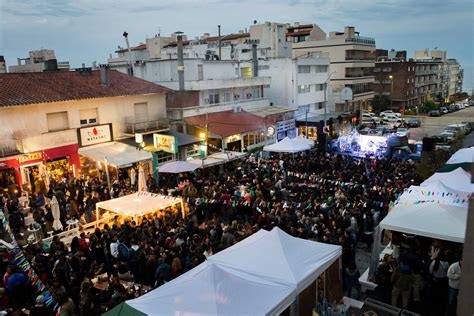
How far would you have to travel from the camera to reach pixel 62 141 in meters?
20.3

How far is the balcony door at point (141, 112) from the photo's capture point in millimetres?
24130

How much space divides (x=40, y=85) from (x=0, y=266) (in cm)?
1331

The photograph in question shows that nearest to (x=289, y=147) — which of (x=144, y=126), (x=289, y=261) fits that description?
(x=144, y=126)

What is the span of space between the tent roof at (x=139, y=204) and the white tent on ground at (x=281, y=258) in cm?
531

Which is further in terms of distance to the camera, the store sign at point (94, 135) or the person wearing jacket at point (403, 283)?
the store sign at point (94, 135)

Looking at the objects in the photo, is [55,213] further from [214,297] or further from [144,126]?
[144,126]

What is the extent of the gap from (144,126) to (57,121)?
5011 mm

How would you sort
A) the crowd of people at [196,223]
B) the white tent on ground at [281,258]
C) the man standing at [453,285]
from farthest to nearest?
the crowd of people at [196,223] < the man standing at [453,285] < the white tent on ground at [281,258]

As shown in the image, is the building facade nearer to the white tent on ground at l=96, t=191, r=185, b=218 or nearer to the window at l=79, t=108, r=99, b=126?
the window at l=79, t=108, r=99, b=126

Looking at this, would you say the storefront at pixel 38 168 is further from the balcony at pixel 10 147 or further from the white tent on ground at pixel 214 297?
the white tent on ground at pixel 214 297

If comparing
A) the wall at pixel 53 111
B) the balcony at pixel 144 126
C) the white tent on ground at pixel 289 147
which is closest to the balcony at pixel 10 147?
the wall at pixel 53 111

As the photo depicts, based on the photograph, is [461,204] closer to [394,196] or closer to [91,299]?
[394,196]

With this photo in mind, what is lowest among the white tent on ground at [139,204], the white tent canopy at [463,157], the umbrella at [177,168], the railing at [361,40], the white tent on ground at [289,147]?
the white tent on ground at [139,204]

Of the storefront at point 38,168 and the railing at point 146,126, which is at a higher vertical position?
the railing at point 146,126
